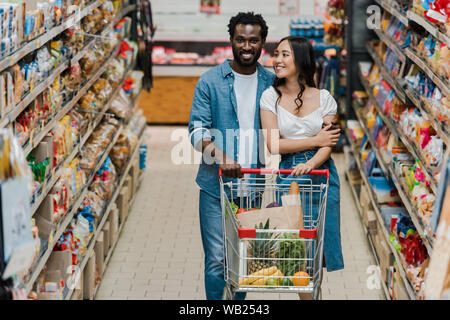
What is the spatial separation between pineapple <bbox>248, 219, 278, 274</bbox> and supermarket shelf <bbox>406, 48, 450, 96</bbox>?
133cm

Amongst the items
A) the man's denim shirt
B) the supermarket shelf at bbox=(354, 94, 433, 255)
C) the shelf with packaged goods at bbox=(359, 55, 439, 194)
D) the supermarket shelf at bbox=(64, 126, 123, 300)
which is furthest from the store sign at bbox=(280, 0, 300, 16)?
the man's denim shirt

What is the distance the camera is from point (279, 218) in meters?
3.19

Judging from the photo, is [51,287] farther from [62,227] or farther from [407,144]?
[407,144]

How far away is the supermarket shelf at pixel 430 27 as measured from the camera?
378 centimetres

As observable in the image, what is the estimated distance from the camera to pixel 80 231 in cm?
466

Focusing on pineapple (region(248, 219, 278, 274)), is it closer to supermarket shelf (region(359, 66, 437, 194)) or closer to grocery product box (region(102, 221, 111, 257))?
supermarket shelf (region(359, 66, 437, 194))

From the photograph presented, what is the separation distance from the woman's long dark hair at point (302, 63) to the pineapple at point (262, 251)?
2.93 ft

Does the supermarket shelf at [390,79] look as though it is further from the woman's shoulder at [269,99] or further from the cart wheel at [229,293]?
the cart wheel at [229,293]

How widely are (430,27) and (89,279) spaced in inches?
103

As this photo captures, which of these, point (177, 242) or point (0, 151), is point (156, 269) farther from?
point (0, 151)

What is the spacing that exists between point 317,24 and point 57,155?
5.21 m

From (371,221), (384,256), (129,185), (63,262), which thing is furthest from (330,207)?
(129,185)
